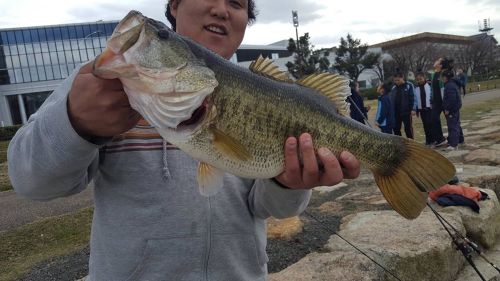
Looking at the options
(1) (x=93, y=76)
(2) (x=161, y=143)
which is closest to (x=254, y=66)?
(2) (x=161, y=143)

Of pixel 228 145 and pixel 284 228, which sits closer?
pixel 228 145

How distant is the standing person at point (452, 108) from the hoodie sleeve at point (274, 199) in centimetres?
844

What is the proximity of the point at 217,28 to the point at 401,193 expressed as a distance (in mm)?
1134

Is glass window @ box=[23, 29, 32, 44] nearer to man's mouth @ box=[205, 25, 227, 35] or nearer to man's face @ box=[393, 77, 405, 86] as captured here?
man's face @ box=[393, 77, 405, 86]

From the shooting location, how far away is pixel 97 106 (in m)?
1.28

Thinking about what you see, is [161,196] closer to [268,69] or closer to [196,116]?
[196,116]

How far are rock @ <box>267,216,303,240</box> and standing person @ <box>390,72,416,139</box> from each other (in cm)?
757

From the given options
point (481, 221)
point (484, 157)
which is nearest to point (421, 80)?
point (484, 157)

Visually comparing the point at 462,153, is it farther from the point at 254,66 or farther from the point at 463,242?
the point at 254,66

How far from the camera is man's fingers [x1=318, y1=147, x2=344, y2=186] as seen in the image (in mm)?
1717

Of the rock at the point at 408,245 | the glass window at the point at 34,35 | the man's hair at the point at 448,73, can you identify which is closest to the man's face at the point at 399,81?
the man's hair at the point at 448,73

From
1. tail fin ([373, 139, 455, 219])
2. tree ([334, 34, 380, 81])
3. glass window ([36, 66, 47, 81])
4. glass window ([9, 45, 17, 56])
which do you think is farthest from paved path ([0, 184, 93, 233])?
glass window ([9, 45, 17, 56])

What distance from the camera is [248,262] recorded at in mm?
1905

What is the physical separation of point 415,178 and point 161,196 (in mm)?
1121
